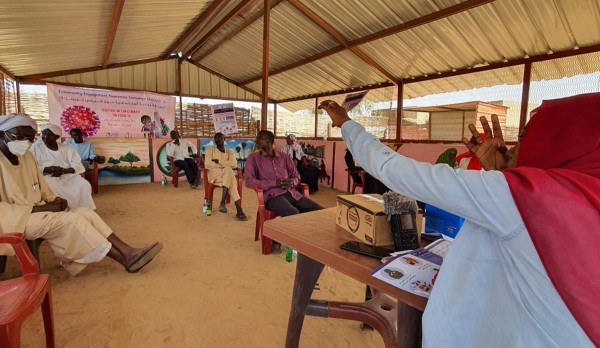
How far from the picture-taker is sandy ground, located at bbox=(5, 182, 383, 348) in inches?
76.2

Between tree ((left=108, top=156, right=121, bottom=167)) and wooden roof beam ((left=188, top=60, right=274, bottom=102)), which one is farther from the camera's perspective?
wooden roof beam ((left=188, top=60, right=274, bottom=102))

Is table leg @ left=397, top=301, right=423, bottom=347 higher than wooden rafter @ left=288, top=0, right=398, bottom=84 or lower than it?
lower

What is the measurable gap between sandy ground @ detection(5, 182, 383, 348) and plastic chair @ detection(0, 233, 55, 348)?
0.34m

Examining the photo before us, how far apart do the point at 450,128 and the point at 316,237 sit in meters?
8.26

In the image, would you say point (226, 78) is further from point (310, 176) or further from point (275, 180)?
point (275, 180)

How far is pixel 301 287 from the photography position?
163cm

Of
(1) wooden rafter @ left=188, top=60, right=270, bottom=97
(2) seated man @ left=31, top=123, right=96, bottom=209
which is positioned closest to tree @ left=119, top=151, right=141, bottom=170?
(2) seated man @ left=31, top=123, right=96, bottom=209

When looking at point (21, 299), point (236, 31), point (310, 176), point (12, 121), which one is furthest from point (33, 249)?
point (236, 31)

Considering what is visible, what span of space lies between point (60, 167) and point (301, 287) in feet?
13.1

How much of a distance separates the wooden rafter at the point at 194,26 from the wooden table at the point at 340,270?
5513 millimetres

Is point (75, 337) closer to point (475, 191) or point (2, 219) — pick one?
point (2, 219)

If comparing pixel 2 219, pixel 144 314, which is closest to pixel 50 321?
pixel 144 314

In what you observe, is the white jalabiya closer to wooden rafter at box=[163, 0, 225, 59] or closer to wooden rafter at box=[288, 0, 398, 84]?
wooden rafter at box=[163, 0, 225, 59]

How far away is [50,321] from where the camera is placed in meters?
1.71
